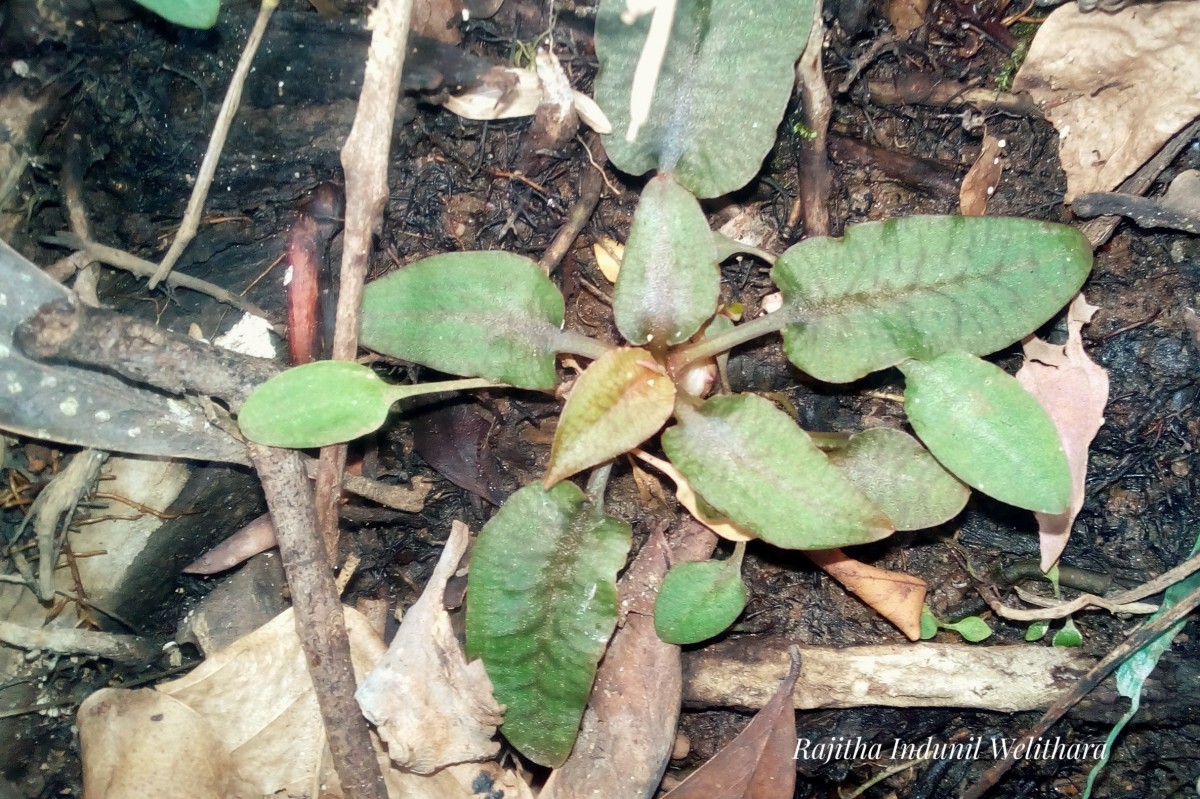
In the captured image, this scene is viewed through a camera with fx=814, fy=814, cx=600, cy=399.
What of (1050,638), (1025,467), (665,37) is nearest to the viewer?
(1025,467)

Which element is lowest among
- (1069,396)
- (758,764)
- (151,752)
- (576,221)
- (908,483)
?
(151,752)

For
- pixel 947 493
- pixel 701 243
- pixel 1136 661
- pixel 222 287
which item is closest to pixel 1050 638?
pixel 1136 661

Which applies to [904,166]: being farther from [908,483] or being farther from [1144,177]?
[908,483]

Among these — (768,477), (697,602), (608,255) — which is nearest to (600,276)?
(608,255)

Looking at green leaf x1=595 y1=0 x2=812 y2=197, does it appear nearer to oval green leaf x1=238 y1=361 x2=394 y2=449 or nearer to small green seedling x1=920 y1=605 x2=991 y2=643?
oval green leaf x1=238 y1=361 x2=394 y2=449

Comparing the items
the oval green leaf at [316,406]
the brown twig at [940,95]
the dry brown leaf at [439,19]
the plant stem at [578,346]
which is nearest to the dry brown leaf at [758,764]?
the plant stem at [578,346]

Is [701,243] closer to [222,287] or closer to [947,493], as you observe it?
[947,493]
